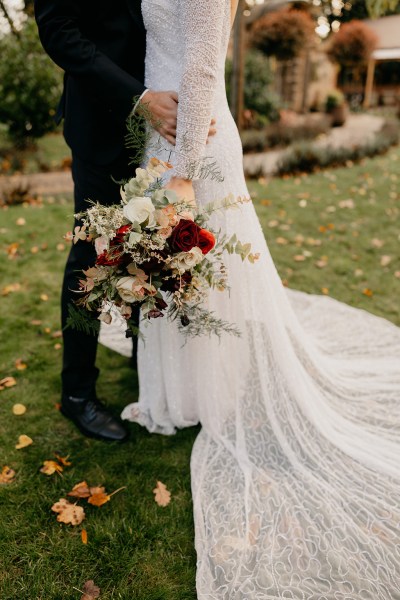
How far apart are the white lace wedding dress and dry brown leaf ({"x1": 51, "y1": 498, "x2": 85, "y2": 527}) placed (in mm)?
476

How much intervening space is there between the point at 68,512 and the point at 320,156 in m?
7.39

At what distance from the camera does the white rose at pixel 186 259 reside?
5.18ft

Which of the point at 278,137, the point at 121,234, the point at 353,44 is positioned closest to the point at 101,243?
the point at 121,234

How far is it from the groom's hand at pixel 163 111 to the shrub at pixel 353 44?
810 inches

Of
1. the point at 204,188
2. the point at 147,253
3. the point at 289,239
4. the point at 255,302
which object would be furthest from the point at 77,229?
the point at 289,239

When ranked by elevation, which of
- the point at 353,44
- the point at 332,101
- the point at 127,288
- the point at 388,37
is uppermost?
the point at 388,37

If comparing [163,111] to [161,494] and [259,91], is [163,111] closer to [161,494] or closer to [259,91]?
[161,494]

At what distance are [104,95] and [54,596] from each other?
1855 mm

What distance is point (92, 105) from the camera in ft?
6.60

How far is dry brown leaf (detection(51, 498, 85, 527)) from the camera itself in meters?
1.97

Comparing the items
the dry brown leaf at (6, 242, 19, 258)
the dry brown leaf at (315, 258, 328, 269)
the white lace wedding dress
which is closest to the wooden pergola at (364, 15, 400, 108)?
the dry brown leaf at (315, 258, 328, 269)

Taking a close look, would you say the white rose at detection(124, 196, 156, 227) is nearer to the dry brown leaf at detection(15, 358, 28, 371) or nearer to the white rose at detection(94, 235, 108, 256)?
the white rose at detection(94, 235, 108, 256)

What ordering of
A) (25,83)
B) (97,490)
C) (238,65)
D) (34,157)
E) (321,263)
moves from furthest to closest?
(25,83) → (34,157) → (238,65) → (321,263) → (97,490)

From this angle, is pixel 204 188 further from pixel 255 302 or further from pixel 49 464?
pixel 49 464
